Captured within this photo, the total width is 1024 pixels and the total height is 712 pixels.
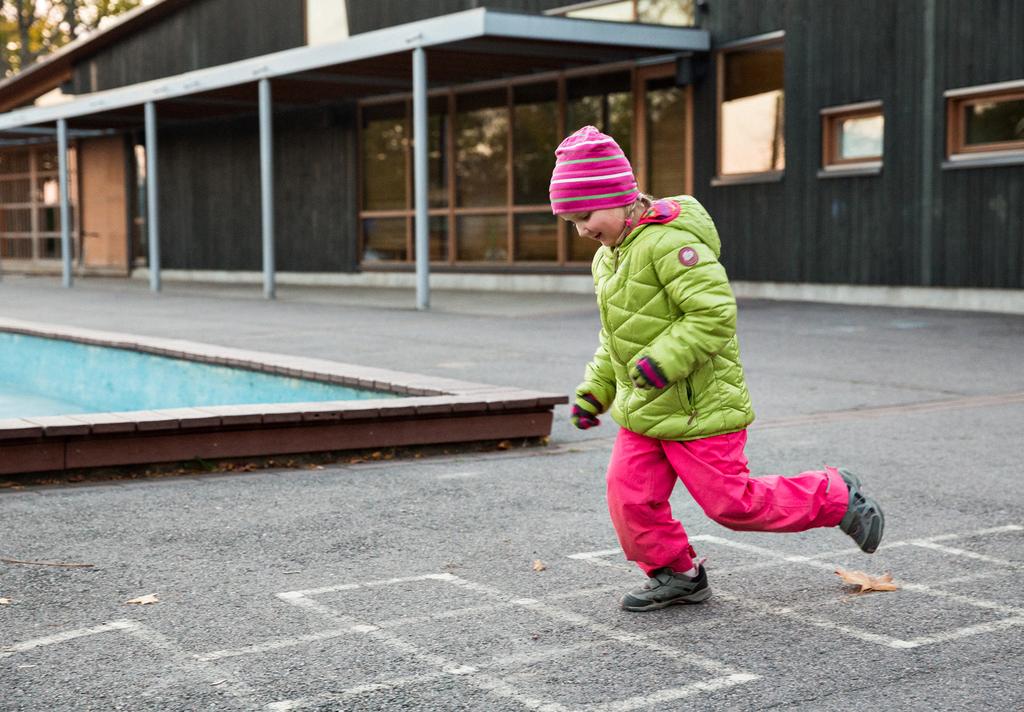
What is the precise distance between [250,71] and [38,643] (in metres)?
18.2

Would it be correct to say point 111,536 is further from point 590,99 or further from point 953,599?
point 590,99

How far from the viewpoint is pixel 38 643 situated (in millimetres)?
A: 3910

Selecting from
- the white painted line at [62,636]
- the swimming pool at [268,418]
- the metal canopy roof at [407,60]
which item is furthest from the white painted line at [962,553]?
the metal canopy roof at [407,60]

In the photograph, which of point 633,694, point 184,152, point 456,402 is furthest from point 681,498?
point 184,152

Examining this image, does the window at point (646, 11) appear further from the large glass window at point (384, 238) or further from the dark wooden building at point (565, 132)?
the large glass window at point (384, 238)

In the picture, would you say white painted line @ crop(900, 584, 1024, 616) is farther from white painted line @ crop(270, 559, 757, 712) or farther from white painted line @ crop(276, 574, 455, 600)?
white painted line @ crop(276, 574, 455, 600)

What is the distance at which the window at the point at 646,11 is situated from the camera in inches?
794

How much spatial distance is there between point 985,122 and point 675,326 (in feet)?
44.3

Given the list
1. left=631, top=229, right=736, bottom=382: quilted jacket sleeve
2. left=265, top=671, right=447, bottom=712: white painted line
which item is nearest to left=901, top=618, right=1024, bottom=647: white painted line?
left=631, top=229, right=736, bottom=382: quilted jacket sleeve

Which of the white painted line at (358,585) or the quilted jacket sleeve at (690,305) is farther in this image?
the white painted line at (358,585)

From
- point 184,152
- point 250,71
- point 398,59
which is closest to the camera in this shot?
point 398,59

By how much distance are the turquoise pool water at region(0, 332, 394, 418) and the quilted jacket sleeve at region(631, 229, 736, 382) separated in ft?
13.8

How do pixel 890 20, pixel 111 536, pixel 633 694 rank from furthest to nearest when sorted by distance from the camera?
1. pixel 890 20
2. pixel 111 536
3. pixel 633 694

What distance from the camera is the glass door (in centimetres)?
2028
